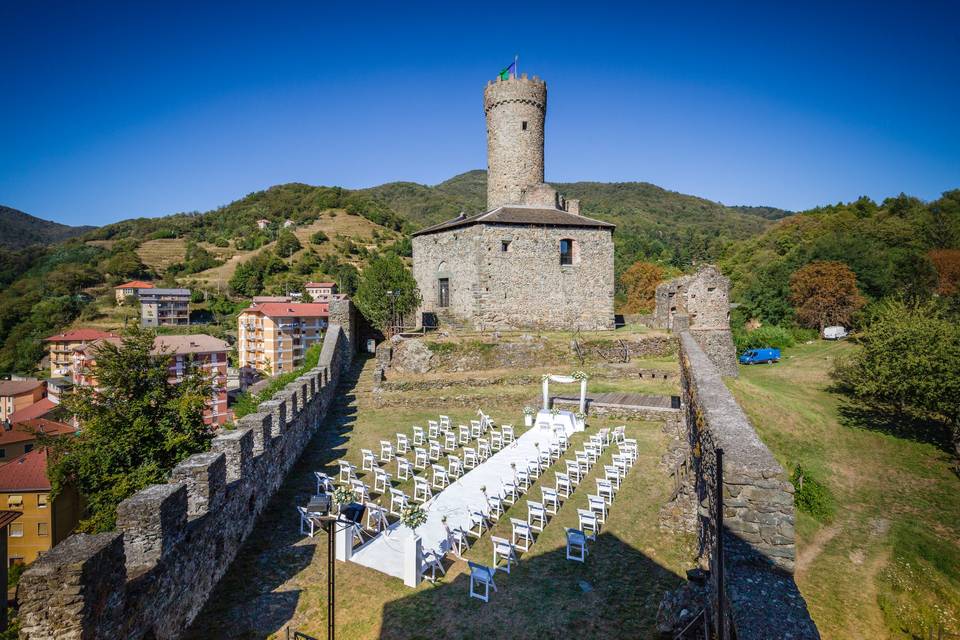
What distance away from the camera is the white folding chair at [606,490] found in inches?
387

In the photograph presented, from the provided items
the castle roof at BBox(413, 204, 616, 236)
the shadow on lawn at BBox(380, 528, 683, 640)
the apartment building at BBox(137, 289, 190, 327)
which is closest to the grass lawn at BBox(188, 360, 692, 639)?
the shadow on lawn at BBox(380, 528, 683, 640)

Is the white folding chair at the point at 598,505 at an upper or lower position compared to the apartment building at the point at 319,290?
lower

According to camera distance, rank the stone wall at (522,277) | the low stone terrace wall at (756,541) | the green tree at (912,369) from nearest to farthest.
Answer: the low stone terrace wall at (756,541)
the green tree at (912,369)
the stone wall at (522,277)

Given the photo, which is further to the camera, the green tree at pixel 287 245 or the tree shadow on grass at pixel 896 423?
the green tree at pixel 287 245

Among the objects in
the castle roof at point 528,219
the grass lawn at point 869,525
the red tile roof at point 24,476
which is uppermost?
the castle roof at point 528,219

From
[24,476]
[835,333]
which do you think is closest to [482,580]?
[24,476]

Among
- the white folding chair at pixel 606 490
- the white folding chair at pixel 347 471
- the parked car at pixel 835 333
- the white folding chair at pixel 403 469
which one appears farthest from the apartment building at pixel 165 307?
the white folding chair at pixel 606 490

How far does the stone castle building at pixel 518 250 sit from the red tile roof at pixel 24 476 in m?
19.2

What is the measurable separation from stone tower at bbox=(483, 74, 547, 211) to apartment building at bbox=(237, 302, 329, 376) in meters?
45.6

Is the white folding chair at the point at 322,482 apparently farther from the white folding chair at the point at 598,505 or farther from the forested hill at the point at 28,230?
the forested hill at the point at 28,230

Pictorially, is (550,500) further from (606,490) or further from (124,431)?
(124,431)

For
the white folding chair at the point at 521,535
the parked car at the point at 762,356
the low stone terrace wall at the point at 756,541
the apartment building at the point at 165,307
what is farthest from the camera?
the apartment building at the point at 165,307

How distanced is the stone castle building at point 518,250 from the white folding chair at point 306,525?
1835cm

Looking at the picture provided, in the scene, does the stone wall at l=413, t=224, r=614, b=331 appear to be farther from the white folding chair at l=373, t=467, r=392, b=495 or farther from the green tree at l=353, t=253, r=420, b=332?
the white folding chair at l=373, t=467, r=392, b=495
